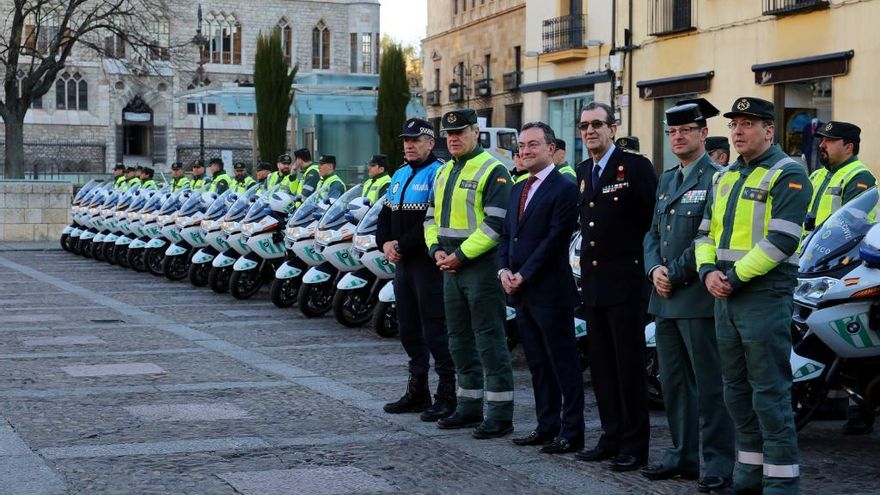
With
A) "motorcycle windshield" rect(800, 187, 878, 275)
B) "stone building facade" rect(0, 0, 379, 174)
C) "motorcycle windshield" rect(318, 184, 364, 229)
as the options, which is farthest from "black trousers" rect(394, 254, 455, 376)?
"stone building facade" rect(0, 0, 379, 174)

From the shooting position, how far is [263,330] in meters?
14.0

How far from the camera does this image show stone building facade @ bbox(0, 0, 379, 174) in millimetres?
76438

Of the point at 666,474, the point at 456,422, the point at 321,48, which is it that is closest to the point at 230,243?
the point at 456,422

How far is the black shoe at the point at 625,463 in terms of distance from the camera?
7.17 meters

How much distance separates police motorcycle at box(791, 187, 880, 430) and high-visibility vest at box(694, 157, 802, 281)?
1.28m

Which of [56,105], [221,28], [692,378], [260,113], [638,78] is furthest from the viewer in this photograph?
[221,28]

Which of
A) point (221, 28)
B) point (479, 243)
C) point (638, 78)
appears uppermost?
point (221, 28)

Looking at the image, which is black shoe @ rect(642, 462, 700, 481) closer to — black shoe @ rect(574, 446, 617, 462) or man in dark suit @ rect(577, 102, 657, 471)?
man in dark suit @ rect(577, 102, 657, 471)

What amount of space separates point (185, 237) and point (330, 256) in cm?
583

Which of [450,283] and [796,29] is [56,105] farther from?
[450,283]

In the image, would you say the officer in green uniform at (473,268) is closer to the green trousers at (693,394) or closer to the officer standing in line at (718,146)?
the green trousers at (693,394)

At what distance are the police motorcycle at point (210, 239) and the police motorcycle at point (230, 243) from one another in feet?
0.15

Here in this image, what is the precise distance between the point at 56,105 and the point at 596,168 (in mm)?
72848

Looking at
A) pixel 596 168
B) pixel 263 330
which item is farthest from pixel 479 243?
pixel 263 330
